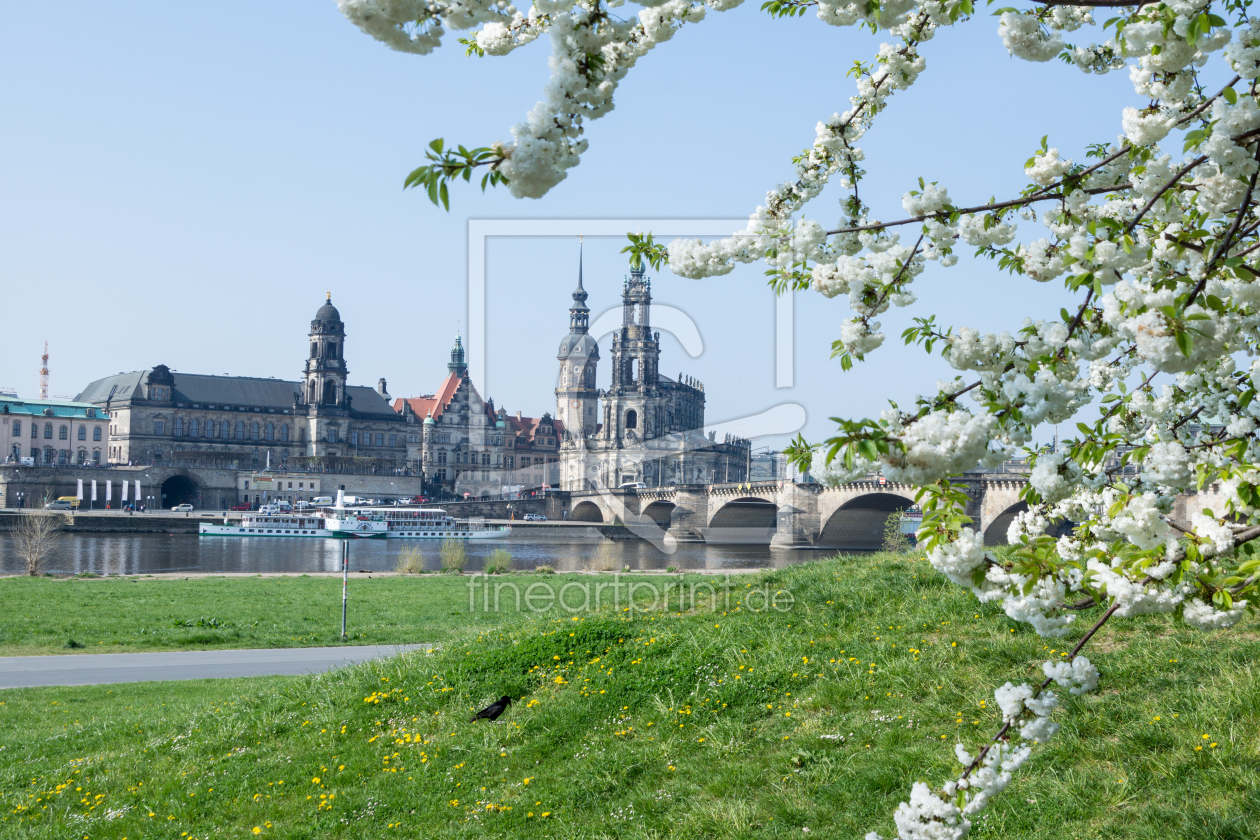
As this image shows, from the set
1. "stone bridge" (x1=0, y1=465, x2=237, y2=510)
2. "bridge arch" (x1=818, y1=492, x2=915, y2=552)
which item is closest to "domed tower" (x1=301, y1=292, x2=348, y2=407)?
"stone bridge" (x1=0, y1=465, x2=237, y2=510)

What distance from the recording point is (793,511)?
2790 inches

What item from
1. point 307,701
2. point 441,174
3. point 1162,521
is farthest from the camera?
point 307,701

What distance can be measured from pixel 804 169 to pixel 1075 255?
184 centimetres

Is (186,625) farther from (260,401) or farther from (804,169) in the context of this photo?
(260,401)

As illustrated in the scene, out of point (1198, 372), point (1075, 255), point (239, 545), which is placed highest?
point (1075, 255)

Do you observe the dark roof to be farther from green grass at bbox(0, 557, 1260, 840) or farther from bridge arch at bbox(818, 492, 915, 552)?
green grass at bbox(0, 557, 1260, 840)

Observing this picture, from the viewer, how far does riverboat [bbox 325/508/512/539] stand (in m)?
78.9

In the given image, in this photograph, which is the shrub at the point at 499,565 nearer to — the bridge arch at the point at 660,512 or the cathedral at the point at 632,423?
the bridge arch at the point at 660,512

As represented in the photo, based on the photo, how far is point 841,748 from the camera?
7312 millimetres

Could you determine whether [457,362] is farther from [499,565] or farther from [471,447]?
[499,565]

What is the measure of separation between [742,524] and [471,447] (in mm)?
68780

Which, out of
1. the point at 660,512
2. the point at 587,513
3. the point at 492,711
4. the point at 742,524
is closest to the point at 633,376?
the point at 587,513

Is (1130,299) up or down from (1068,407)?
up

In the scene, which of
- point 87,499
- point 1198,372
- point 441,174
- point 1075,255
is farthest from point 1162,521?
point 87,499
